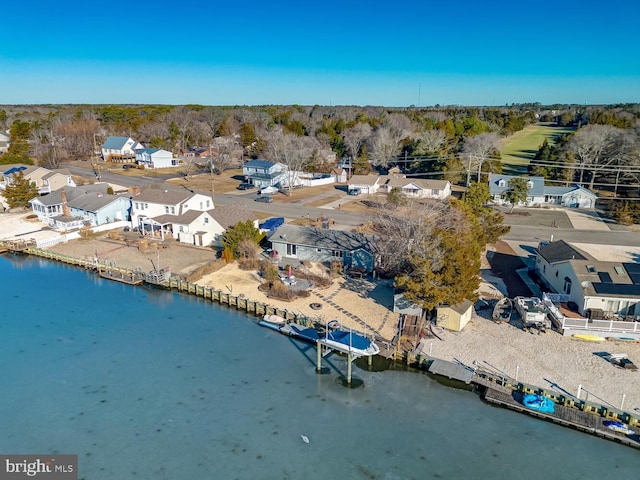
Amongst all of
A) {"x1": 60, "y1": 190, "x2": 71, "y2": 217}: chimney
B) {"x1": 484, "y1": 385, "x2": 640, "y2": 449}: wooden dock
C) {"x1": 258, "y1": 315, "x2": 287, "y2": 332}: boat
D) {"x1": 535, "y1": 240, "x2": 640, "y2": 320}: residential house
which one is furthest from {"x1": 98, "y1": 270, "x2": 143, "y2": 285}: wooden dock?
{"x1": 535, "y1": 240, "x2": 640, "y2": 320}: residential house

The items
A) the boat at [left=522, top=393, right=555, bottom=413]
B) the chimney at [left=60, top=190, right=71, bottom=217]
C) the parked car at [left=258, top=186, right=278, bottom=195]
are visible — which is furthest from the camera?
the parked car at [left=258, top=186, right=278, bottom=195]

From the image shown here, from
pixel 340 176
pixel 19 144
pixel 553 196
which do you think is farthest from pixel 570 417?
pixel 19 144

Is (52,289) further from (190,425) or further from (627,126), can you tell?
(627,126)

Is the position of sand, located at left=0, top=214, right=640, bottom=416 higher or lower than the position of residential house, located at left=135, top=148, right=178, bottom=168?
lower

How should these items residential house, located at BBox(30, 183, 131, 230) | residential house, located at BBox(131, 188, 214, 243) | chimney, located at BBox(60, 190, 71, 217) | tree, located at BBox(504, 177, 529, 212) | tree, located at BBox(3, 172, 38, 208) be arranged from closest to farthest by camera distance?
residential house, located at BBox(131, 188, 214, 243)
residential house, located at BBox(30, 183, 131, 230)
chimney, located at BBox(60, 190, 71, 217)
tree, located at BBox(3, 172, 38, 208)
tree, located at BBox(504, 177, 529, 212)

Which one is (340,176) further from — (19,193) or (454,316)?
(454,316)

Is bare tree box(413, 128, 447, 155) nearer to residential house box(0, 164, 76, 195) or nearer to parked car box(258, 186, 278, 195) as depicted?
parked car box(258, 186, 278, 195)
